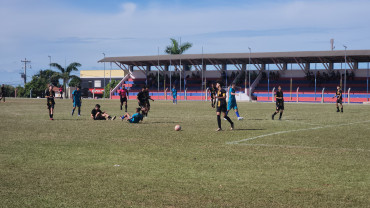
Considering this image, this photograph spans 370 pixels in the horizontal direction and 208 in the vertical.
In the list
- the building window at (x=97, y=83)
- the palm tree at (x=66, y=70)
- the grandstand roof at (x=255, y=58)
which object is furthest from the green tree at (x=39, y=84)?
the building window at (x=97, y=83)

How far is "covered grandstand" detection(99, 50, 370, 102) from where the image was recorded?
66.4m

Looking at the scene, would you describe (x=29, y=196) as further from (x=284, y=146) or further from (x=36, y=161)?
(x=284, y=146)

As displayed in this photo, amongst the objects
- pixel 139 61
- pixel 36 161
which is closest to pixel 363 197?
pixel 36 161

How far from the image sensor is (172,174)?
9.14 meters

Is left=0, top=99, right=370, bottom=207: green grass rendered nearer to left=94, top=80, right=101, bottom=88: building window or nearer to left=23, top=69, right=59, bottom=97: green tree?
left=23, top=69, right=59, bottom=97: green tree

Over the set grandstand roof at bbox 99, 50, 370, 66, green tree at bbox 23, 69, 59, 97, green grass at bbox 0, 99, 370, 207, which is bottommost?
green grass at bbox 0, 99, 370, 207

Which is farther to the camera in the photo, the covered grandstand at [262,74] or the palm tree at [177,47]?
the palm tree at [177,47]

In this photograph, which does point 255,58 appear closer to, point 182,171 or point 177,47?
point 177,47

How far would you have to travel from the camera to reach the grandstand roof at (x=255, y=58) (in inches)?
2621

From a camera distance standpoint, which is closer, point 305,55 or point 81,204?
point 81,204

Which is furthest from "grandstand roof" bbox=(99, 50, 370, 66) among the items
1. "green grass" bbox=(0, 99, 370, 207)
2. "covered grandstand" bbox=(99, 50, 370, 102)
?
"green grass" bbox=(0, 99, 370, 207)

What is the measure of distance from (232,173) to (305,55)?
200ft

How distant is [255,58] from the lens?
7262cm

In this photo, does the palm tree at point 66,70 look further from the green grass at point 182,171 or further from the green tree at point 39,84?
the green grass at point 182,171
